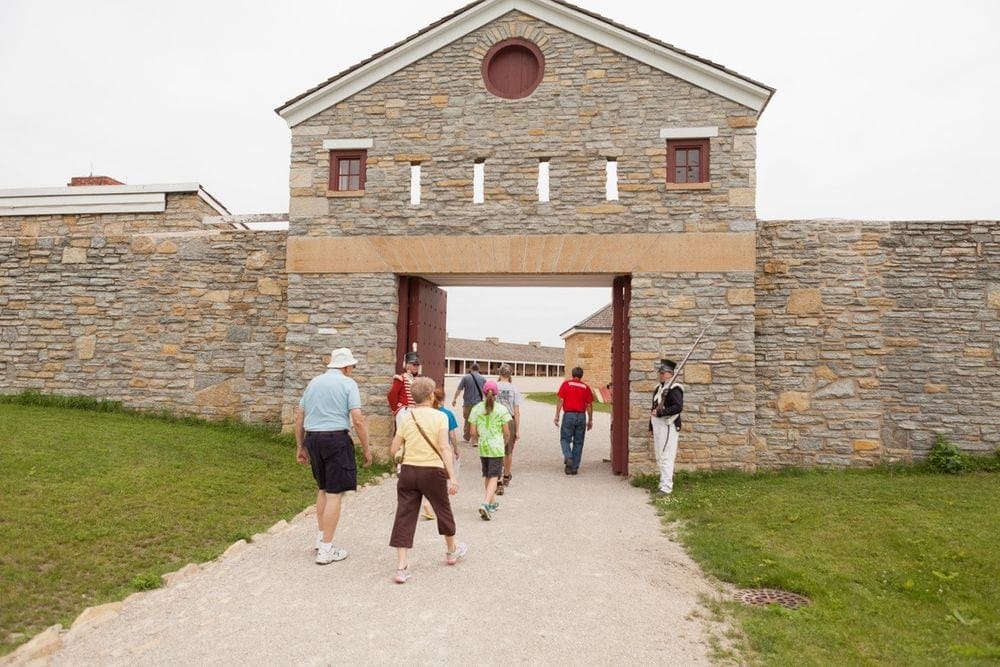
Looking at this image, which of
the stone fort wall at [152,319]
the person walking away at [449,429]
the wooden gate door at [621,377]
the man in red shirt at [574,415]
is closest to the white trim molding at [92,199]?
the stone fort wall at [152,319]

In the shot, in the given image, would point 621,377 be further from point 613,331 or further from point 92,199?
point 92,199

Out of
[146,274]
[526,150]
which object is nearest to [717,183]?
[526,150]

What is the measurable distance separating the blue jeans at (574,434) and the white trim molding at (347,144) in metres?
5.26

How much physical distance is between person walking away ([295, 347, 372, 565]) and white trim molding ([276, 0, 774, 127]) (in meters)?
6.36

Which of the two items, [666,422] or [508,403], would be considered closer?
[666,422]

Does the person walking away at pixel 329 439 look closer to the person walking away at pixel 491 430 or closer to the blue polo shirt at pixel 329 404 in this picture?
the blue polo shirt at pixel 329 404

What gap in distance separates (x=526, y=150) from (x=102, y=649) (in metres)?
8.07

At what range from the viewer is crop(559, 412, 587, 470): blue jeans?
980 cm

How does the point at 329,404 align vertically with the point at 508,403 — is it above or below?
above

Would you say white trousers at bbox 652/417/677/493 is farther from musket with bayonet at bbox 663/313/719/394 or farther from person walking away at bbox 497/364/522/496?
person walking away at bbox 497/364/522/496

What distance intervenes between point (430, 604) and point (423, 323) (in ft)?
22.8

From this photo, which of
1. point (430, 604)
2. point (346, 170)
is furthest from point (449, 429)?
point (346, 170)

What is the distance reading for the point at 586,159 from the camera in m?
9.67

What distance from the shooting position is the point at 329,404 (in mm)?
5457
